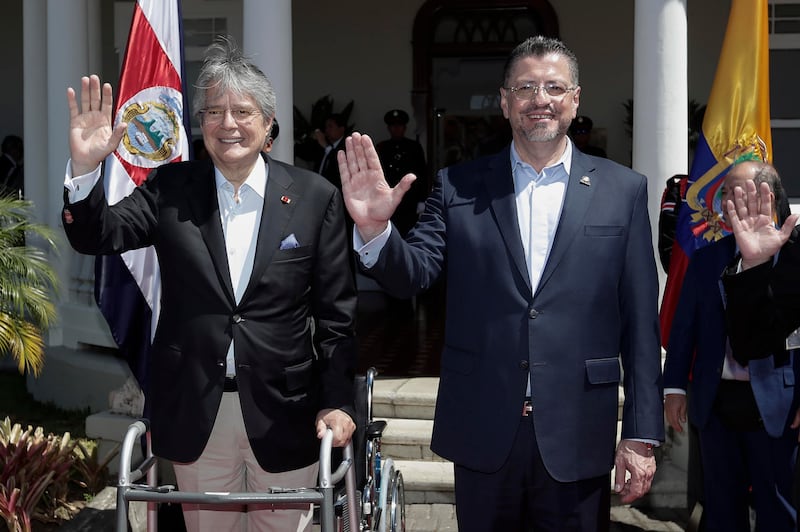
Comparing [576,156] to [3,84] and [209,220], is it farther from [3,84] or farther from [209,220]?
[3,84]


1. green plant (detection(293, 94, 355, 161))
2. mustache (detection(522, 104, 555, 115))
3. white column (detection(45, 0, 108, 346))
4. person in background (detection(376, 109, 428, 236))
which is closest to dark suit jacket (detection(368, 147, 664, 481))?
mustache (detection(522, 104, 555, 115))

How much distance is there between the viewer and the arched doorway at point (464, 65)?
39.0 ft

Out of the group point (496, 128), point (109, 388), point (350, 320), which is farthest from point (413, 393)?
point (496, 128)

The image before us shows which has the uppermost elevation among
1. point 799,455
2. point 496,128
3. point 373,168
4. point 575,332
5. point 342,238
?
point 496,128

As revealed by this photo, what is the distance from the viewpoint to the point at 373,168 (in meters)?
2.71

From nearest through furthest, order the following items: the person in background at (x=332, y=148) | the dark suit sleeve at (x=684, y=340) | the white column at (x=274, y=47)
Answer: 1. the dark suit sleeve at (x=684, y=340)
2. the white column at (x=274, y=47)
3. the person in background at (x=332, y=148)

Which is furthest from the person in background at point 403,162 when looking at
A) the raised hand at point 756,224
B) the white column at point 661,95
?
the raised hand at point 756,224

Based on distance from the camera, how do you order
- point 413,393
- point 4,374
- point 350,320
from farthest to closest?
point 4,374
point 413,393
point 350,320

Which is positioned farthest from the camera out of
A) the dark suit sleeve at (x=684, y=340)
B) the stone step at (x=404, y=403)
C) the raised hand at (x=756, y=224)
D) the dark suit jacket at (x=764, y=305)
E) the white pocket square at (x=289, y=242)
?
the stone step at (x=404, y=403)

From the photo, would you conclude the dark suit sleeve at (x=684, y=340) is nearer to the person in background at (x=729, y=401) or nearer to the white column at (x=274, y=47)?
the person in background at (x=729, y=401)

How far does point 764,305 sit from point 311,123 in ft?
28.9

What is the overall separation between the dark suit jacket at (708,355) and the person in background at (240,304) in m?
1.43

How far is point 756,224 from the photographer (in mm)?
3383

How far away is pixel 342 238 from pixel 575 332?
32.5 inches
